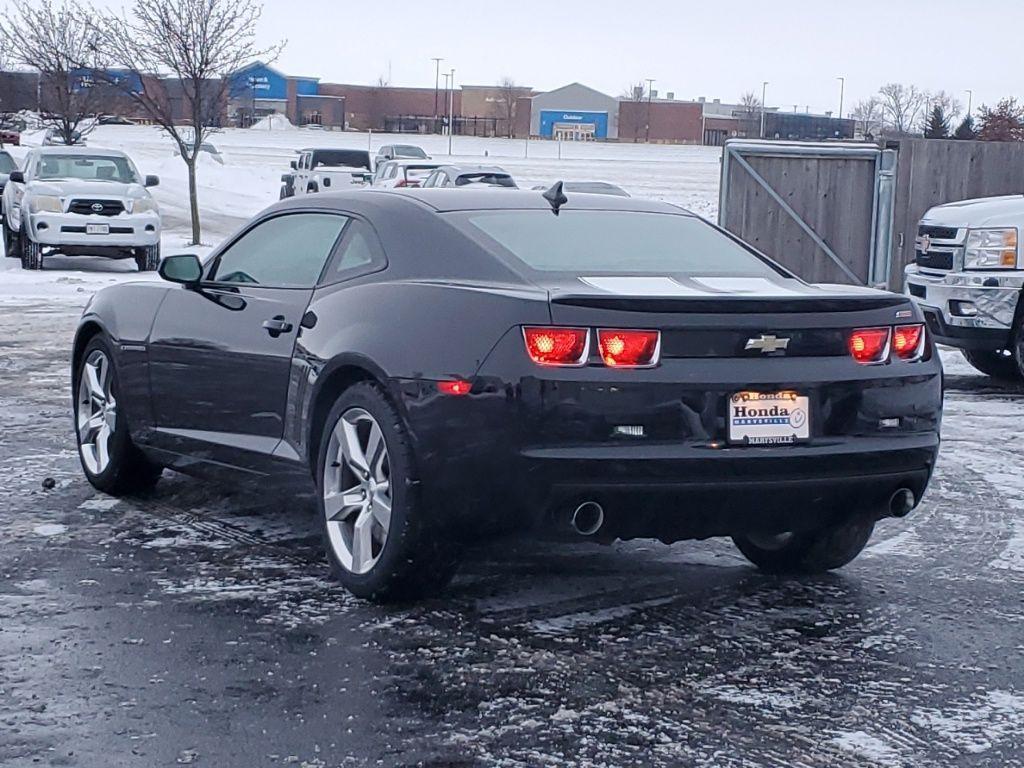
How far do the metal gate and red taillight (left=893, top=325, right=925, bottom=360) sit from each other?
46.0ft

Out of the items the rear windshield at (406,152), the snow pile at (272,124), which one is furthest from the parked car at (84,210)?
the snow pile at (272,124)

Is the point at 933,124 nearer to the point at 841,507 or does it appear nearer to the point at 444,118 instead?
the point at 841,507

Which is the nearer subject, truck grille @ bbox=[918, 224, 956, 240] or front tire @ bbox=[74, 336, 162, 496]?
front tire @ bbox=[74, 336, 162, 496]

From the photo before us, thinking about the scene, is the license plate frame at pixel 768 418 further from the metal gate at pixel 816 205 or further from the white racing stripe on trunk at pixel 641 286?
the metal gate at pixel 816 205

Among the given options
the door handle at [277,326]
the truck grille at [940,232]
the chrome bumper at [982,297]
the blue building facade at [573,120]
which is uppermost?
the blue building facade at [573,120]

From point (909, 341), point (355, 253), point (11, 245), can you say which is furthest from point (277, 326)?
point (11, 245)

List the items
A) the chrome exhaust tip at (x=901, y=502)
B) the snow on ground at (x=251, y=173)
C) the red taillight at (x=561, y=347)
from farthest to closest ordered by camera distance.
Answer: the snow on ground at (x=251, y=173)
the chrome exhaust tip at (x=901, y=502)
the red taillight at (x=561, y=347)

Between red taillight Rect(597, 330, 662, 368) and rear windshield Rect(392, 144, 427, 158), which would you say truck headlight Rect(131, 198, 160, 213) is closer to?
red taillight Rect(597, 330, 662, 368)

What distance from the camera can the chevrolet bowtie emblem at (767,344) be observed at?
5.12 meters

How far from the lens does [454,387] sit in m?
5.07

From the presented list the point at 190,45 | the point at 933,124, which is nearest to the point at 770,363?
the point at 190,45

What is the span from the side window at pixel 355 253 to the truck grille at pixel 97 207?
54.1 ft

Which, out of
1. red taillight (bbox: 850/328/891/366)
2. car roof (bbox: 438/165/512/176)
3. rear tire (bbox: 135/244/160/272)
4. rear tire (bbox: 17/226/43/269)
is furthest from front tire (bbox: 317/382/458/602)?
car roof (bbox: 438/165/512/176)

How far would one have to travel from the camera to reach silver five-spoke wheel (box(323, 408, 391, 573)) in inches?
213
